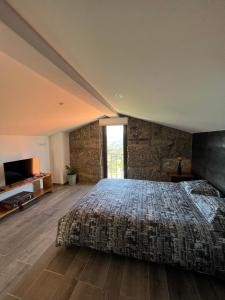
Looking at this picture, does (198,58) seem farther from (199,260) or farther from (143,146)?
(143,146)

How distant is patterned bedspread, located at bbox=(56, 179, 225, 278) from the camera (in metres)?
1.60

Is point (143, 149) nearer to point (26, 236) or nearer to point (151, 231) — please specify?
point (151, 231)

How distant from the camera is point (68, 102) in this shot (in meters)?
2.73

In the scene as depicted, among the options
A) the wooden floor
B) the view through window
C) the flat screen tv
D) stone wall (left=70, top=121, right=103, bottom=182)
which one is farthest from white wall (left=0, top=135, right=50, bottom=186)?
the view through window

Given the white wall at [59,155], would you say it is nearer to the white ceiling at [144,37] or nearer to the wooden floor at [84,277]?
the wooden floor at [84,277]

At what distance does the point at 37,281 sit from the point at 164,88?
238cm

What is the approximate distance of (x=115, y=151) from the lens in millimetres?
5121

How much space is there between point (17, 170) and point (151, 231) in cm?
319

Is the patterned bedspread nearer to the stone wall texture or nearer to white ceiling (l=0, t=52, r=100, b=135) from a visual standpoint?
white ceiling (l=0, t=52, r=100, b=135)

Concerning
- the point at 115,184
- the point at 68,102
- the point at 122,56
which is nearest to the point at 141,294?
the point at 115,184

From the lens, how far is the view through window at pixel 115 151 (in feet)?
16.4

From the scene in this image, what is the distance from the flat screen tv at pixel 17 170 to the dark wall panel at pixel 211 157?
13.2ft

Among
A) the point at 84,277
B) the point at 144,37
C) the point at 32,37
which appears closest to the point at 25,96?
the point at 32,37

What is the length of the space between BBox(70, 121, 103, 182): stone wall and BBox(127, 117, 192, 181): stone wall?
1.01 m
